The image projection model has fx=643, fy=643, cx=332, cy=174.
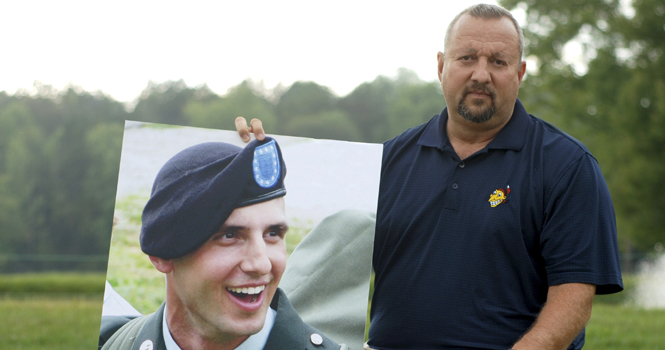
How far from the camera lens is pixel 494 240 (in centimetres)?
266

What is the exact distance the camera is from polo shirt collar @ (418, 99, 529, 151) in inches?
110

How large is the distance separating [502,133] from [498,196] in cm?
31

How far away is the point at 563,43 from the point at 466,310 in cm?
1479

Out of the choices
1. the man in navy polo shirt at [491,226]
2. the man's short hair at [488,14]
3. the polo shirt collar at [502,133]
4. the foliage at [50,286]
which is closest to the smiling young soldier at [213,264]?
the man in navy polo shirt at [491,226]

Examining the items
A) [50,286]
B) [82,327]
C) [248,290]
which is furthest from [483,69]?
[50,286]

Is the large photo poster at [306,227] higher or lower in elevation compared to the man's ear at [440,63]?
lower

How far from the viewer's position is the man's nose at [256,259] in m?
2.67

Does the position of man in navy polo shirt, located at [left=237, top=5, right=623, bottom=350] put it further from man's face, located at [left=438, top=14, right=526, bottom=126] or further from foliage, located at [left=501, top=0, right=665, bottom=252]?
foliage, located at [left=501, top=0, right=665, bottom=252]

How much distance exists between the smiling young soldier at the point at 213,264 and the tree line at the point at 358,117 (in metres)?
10.5

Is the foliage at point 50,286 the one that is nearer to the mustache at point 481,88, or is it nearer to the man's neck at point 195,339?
the man's neck at point 195,339

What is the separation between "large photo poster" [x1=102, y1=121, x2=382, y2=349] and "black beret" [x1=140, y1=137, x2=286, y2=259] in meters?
0.04

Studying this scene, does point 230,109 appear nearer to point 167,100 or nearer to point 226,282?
point 167,100

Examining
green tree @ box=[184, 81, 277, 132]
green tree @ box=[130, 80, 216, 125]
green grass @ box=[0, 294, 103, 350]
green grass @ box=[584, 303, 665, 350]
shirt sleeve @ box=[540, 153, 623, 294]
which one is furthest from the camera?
green tree @ box=[130, 80, 216, 125]

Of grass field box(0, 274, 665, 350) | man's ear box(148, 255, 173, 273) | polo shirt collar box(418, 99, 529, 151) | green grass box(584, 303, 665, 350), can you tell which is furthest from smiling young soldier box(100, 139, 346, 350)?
green grass box(584, 303, 665, 350)
